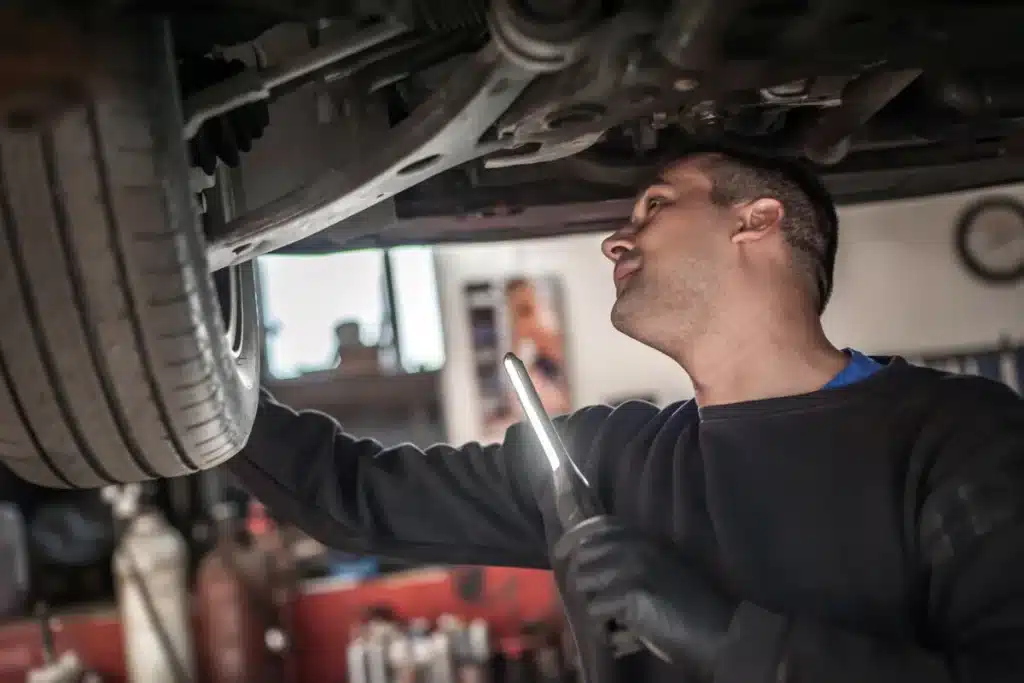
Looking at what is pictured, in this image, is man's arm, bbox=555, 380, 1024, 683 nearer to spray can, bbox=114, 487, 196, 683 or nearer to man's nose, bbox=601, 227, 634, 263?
man's nose, bbox=601, 227, 634, 263

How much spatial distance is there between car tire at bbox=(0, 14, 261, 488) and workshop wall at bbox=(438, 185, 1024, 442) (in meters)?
1.89

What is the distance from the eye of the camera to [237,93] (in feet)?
1.66

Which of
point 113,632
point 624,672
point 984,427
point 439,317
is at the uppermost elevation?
point 439,317

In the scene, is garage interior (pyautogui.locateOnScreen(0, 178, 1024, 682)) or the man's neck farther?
garage interior (pyautogui.locateOnScreen(0, 178, 1024, 682))

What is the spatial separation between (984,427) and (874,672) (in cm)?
17

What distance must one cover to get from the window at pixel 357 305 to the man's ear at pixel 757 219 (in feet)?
5.46

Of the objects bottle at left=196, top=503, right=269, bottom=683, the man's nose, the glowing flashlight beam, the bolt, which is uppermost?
the bolt

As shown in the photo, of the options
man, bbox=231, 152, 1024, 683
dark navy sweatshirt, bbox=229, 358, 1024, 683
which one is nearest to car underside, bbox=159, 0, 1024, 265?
man, bbox=231, 152, 1024, 683

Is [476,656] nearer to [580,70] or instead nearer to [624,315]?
[624,315]

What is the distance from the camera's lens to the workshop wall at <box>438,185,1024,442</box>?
2471 mm

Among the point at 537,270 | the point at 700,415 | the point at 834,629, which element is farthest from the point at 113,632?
the point at 834,629

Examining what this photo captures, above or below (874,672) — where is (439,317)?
above

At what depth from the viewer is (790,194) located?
74 cm

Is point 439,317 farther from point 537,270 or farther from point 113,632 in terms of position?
point 113,632
